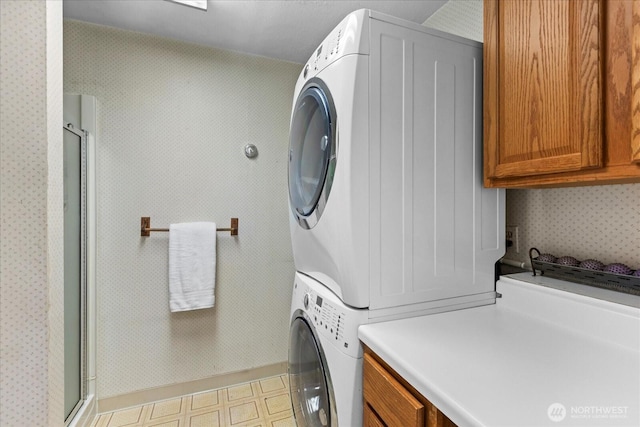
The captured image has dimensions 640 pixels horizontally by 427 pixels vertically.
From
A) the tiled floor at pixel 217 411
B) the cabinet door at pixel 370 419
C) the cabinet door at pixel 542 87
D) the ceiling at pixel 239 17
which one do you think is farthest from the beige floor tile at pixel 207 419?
the ceiling at pixel 239 17

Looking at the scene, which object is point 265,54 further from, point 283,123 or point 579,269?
point 579,269

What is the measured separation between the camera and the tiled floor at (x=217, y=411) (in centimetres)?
175

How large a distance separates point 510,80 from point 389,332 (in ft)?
3.02

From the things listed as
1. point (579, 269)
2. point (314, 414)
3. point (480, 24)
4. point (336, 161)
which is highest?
point (480, 24)

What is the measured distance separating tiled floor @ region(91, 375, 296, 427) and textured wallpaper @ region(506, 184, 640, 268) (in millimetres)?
1674

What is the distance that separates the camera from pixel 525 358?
0.74 m

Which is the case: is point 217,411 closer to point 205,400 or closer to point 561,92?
point 205,400

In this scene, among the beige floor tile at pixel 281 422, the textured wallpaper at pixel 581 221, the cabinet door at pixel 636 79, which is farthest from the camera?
the beige floor tile at pixel 281 422

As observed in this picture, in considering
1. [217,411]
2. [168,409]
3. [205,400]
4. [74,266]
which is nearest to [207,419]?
[217,411]

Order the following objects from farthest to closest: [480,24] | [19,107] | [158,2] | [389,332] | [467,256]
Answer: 1. [158,2]
2. [480,24]
3. [467,256]
4. [19,107]
5. [389,332]

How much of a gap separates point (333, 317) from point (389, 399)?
1.00 feet

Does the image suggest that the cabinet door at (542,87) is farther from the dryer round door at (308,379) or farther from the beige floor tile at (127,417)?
the beige floor tile at (127,417)

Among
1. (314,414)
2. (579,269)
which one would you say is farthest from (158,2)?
(579,269)

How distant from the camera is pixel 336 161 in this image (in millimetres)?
947
